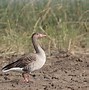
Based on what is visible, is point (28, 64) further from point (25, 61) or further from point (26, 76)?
point (26, 76)

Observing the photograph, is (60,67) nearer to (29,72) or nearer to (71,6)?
(29,72)

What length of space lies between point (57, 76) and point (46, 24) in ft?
15.0

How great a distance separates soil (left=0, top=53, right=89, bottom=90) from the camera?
9289mm

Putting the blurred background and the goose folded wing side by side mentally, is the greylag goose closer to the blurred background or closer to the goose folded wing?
the goose folded wing

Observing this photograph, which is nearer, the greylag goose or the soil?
the soil

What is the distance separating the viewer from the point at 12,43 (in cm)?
1284

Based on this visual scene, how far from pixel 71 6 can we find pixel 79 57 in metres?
4.22

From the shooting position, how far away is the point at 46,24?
1469cm

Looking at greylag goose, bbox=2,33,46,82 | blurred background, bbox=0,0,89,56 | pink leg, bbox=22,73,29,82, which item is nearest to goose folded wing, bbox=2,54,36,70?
greylag goose, bbox=2,33,46,82

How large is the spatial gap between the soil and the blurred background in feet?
2.41

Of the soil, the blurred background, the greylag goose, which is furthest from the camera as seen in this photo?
the blurred background

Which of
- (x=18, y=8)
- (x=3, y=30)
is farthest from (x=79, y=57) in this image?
(x=18, y=8)

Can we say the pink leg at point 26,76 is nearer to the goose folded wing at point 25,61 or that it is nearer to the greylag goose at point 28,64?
the greylag goose at point 28,64

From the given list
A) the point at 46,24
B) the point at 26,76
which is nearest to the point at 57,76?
the point at 26,76
